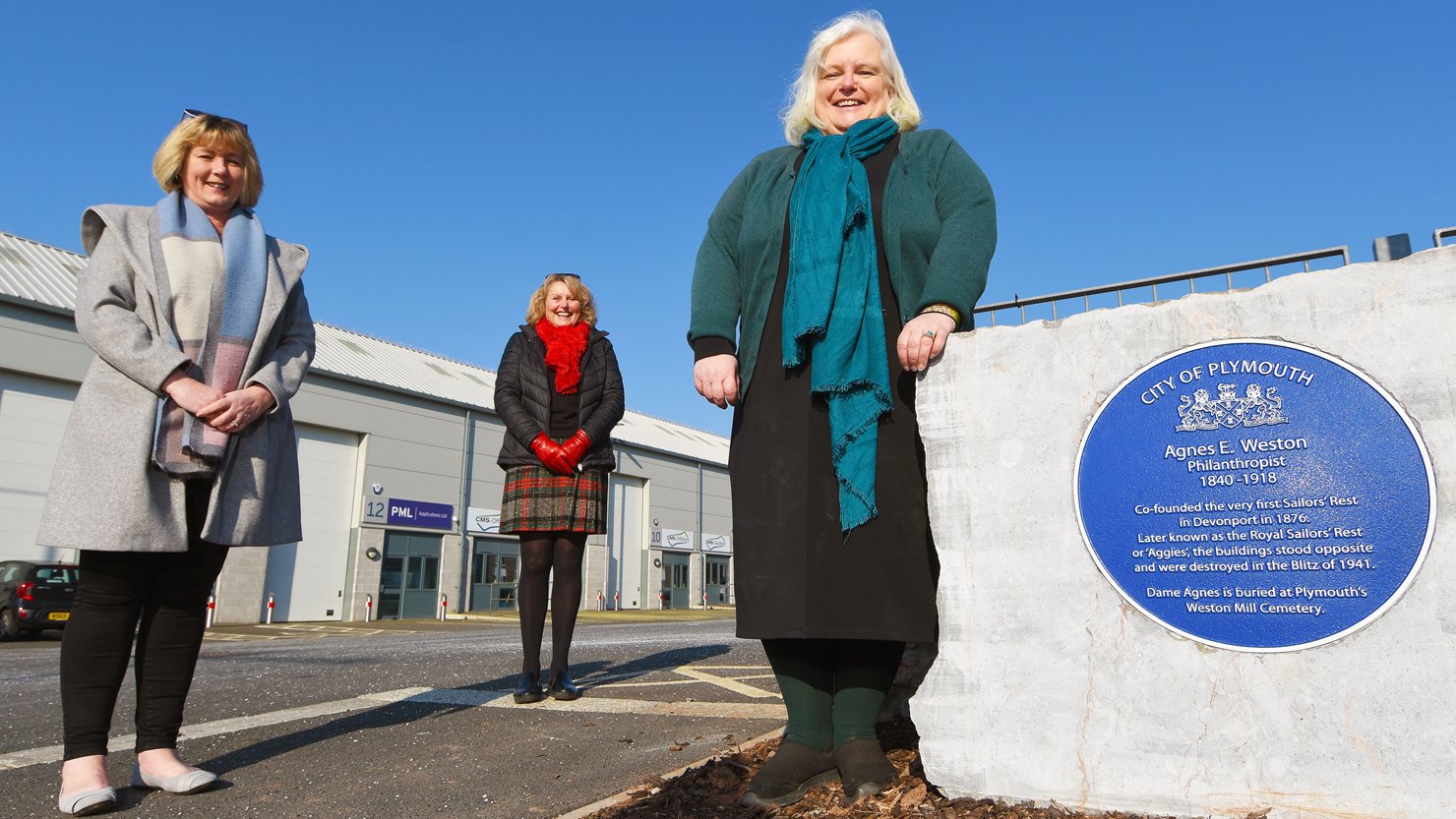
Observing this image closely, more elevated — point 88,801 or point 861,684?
point 861,684

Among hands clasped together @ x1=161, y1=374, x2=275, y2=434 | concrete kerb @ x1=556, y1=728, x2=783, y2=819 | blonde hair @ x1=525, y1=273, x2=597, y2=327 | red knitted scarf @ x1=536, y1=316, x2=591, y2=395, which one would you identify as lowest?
concrete kerb @ x1=556, y1=728, x2=783, y2=819

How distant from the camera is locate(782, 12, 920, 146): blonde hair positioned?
9.80 feet

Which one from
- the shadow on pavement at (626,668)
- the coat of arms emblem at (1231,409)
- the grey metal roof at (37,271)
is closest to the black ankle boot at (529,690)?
the shadow on pavement at (626,668)

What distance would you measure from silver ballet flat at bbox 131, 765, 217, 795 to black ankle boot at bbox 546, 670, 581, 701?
1.82 metres

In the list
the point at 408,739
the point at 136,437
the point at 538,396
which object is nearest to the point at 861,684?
the point at 408,739

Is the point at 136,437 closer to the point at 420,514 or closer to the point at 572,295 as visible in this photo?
the point at 572,295

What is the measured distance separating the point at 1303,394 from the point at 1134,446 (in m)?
0.38

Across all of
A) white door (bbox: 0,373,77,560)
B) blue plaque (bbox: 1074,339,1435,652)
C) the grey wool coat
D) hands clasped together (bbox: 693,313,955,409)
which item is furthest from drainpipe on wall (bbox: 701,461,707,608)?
blue plaque (bbox: 1074,339,1435,652)

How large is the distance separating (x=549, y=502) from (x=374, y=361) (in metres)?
28.0

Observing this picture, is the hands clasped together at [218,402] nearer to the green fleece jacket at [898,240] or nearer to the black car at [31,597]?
the green fleece jacket at [898,240]

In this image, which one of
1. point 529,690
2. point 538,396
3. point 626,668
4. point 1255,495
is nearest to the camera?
point 1255,495

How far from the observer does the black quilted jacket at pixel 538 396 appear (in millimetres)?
4590

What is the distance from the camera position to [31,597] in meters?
14.9

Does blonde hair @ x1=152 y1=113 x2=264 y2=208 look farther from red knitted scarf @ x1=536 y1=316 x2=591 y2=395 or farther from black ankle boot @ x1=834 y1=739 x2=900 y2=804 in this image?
black ankle boot @ x1=834 y1=739 x2=900 y2=804
